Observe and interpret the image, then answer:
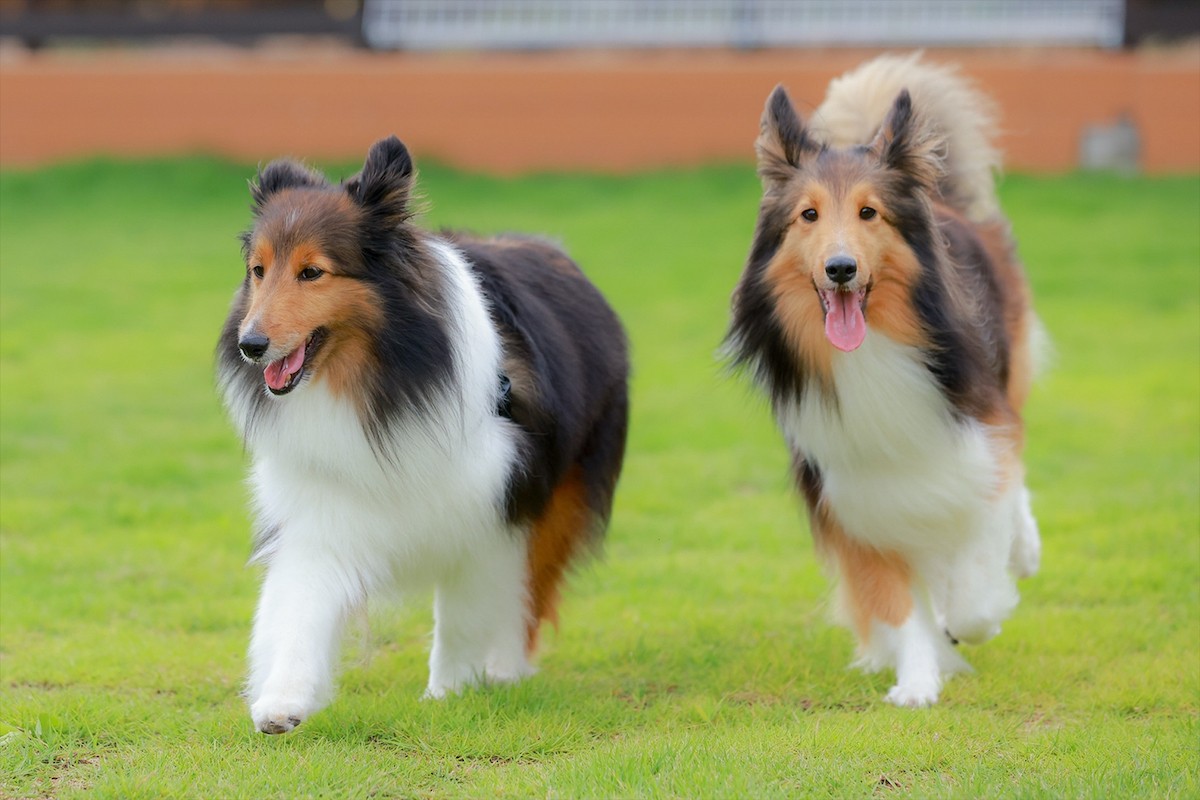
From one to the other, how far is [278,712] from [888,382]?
224cm

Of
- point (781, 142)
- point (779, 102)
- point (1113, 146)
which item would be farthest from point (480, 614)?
point (1113, 146)

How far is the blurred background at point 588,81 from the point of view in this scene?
14852mm

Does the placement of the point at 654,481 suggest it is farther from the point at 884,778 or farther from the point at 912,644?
the point at 884,778

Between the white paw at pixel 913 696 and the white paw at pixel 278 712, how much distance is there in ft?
6.58

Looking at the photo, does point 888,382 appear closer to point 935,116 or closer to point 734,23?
point 935,116

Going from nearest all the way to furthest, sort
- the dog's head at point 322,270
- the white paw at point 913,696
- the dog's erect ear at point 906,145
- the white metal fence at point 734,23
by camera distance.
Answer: the dog's head at point 322,270 → the dog's erect ear at point 906,145 → the white paw at point 913,696 → the white metal fence at point 734,23

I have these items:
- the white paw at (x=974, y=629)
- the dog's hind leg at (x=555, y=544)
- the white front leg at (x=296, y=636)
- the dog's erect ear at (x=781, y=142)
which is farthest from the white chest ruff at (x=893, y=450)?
the white front leg at (x=296, y=636)

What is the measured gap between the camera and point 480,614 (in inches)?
204

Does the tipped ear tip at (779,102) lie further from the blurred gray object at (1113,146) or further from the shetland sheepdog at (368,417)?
the blurred gray object at (1113,146)

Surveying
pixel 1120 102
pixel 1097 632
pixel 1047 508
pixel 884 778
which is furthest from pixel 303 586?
pixel 1120 102

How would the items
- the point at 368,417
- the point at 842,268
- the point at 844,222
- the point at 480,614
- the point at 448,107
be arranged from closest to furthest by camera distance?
the point at 368,417, the point at 842,268, the point at 844,222, the point at 480,614, the point at 448,107

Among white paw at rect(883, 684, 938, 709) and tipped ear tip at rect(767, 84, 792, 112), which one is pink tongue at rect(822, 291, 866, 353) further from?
white paw at rect(883, 684, 938, 709)

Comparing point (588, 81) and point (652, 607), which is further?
point (588, 81)

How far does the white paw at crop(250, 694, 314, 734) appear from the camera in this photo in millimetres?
4492
